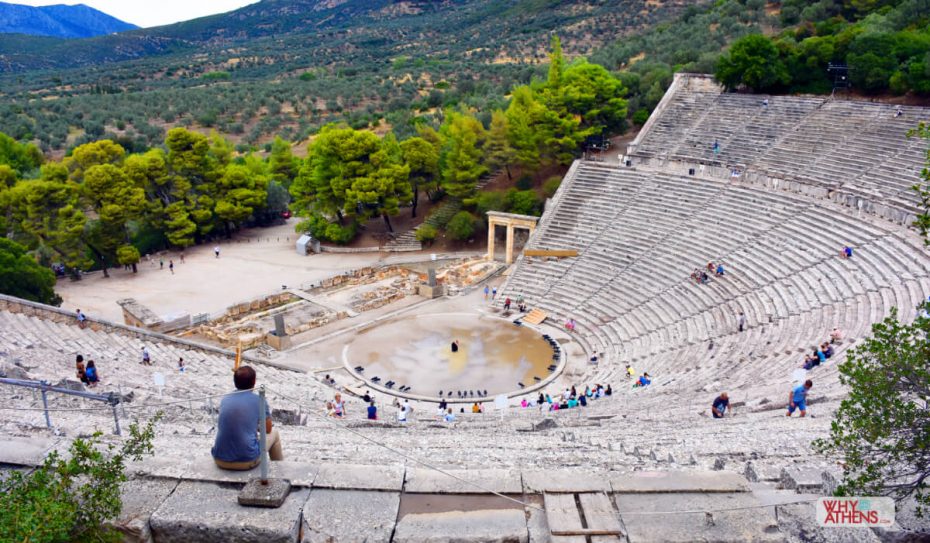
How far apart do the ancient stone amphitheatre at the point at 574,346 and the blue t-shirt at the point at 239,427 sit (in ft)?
1.03

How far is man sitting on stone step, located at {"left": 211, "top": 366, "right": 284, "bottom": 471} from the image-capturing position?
23.7 feet

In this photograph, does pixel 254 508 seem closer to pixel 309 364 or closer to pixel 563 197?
pixel 309 364

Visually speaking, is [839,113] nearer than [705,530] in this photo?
No

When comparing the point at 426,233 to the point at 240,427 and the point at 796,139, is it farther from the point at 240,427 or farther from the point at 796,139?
the point at 240,427

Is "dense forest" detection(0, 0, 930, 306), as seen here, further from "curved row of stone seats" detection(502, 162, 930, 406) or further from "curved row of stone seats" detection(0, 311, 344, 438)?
"curved row of stone seats" detection(0, 311, 344, 438)

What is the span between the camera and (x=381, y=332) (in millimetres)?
27250

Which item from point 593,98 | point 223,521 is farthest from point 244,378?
point 593,98

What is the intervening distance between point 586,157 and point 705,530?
32.8 metres

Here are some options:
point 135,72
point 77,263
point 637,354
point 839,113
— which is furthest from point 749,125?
point 135,72

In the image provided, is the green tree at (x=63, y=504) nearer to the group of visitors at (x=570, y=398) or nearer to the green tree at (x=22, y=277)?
the group of visitors at (x=570, y=398)

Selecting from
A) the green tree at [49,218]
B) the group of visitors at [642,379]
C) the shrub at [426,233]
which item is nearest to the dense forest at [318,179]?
the green tree at [49,218]

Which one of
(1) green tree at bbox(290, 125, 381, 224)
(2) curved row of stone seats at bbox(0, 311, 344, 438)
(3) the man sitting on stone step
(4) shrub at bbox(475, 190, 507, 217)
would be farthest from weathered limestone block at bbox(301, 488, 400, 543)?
(1) green tree at bbox(290, 125, 381, 224)

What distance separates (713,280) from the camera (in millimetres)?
24984

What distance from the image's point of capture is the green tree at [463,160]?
37.8 m
